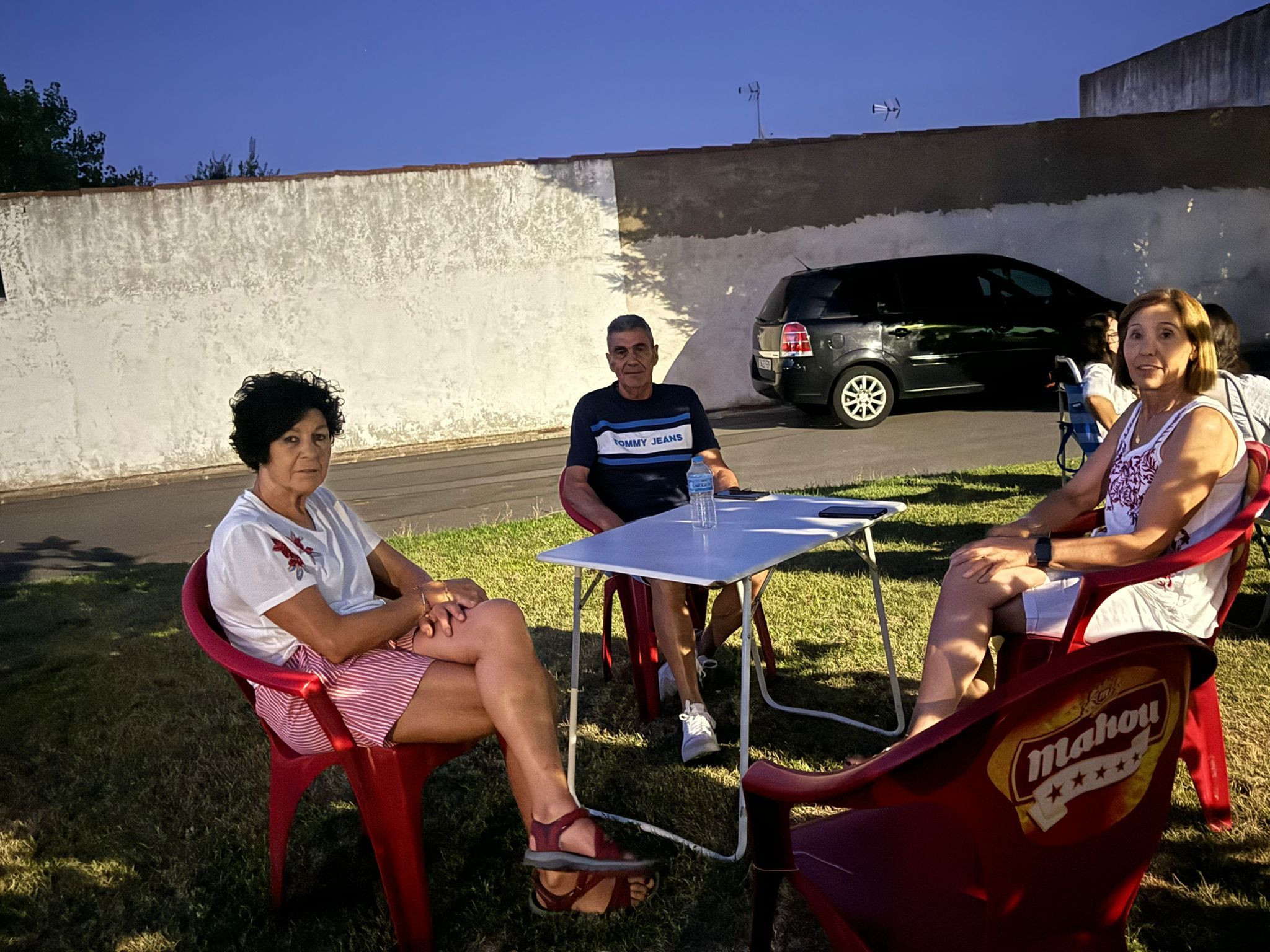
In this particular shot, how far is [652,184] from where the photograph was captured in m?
12.4

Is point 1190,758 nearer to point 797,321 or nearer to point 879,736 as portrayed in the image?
point 879,736

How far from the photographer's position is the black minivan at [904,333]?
10.4 metres

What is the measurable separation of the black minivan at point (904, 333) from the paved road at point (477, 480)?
1.25ft

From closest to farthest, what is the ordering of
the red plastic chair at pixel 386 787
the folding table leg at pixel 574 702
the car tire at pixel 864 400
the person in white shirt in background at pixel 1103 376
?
1. the red plastic chair at pixel 386 787
2. the folding table leg at pixel 574 702
3. the person in white shirt in background at pixel 1103 376
4. the car tire at pixel 864 400

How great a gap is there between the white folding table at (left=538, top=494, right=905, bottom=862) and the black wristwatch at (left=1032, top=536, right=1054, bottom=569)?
491 mm

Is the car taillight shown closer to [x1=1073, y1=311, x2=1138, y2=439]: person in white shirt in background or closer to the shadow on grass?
[x1=1073, y1=311, x2=1138, y2=439]: person in white shirt in background

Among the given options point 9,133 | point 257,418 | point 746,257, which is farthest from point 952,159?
point 9,133

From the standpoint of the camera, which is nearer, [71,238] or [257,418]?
[257,418]

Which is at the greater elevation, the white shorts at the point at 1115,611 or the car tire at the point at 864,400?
the white shorts at the point at 1115,611

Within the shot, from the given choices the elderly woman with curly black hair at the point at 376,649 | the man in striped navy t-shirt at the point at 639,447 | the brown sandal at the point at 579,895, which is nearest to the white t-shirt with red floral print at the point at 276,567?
the elderly woman with curly black hair at the point at 376,649

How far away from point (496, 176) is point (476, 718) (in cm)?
1046

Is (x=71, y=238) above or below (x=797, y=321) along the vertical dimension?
above

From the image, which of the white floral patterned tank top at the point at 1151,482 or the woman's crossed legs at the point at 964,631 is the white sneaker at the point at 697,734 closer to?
the woman's crossed legs at the point at 964,631

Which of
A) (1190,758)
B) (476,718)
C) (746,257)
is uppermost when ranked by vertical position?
(746,257)
